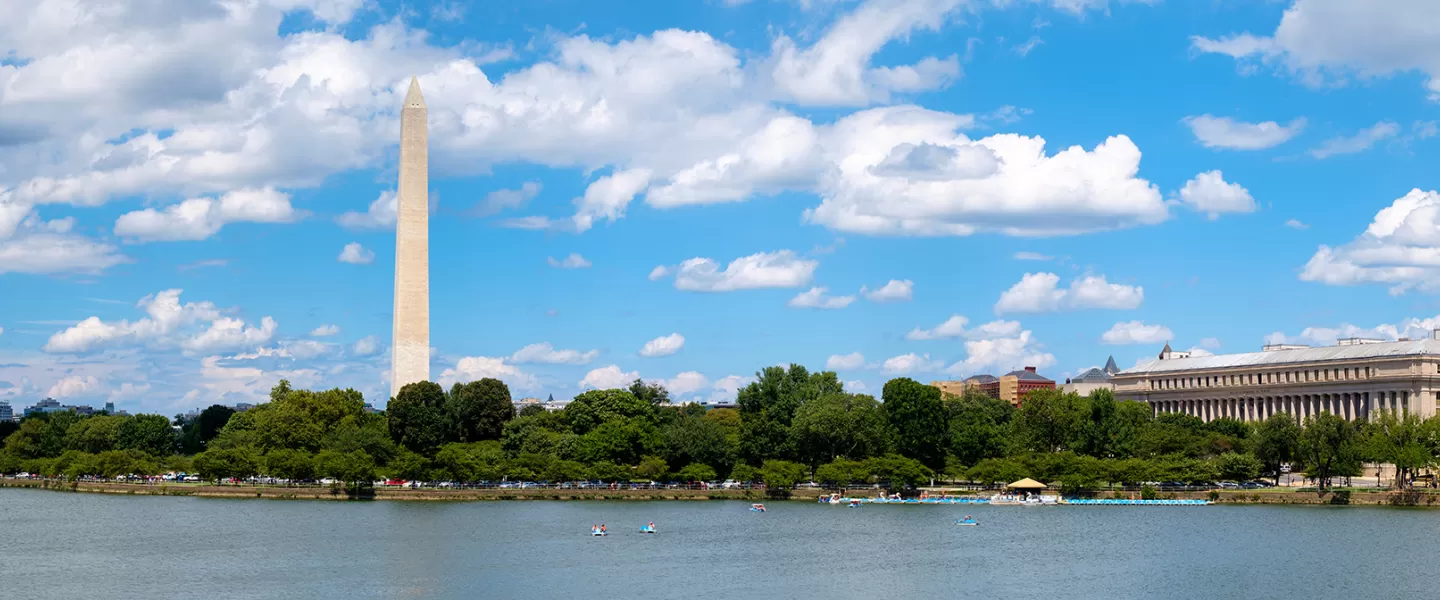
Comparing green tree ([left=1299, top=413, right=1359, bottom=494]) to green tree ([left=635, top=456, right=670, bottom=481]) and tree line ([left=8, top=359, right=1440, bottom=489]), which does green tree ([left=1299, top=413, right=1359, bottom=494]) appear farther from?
green tree ([left=635, top=456, right=670, bottom=481])

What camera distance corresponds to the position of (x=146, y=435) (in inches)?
6275

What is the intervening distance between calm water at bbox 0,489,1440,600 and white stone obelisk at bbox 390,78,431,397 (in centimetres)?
2561

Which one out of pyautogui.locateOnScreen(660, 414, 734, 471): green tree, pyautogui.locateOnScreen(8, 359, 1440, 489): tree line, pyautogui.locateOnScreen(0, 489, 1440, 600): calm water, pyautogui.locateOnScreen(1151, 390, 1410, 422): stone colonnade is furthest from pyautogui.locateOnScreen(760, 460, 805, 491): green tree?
pyautogui.locateOnScreen(1151, 390, 1410, 422): stone colonnade

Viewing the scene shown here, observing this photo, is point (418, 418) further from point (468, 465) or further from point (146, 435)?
point (146, 435)

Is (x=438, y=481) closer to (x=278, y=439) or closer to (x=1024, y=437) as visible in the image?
(x=278, y=439)

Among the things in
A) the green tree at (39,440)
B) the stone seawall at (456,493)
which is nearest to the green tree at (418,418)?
the stone seawall at (456,493)

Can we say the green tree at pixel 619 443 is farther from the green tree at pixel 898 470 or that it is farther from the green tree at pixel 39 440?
the green tree at pixel 39 440

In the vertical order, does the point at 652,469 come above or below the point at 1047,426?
below

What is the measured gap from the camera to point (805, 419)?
12050cm

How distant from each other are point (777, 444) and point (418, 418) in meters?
28.0

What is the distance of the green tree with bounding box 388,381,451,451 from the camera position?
126500 mm

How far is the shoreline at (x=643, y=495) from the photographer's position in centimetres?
10969

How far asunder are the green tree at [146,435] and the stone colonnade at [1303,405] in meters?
101

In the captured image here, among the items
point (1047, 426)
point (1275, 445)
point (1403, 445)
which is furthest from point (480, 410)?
point (1403, 445)
